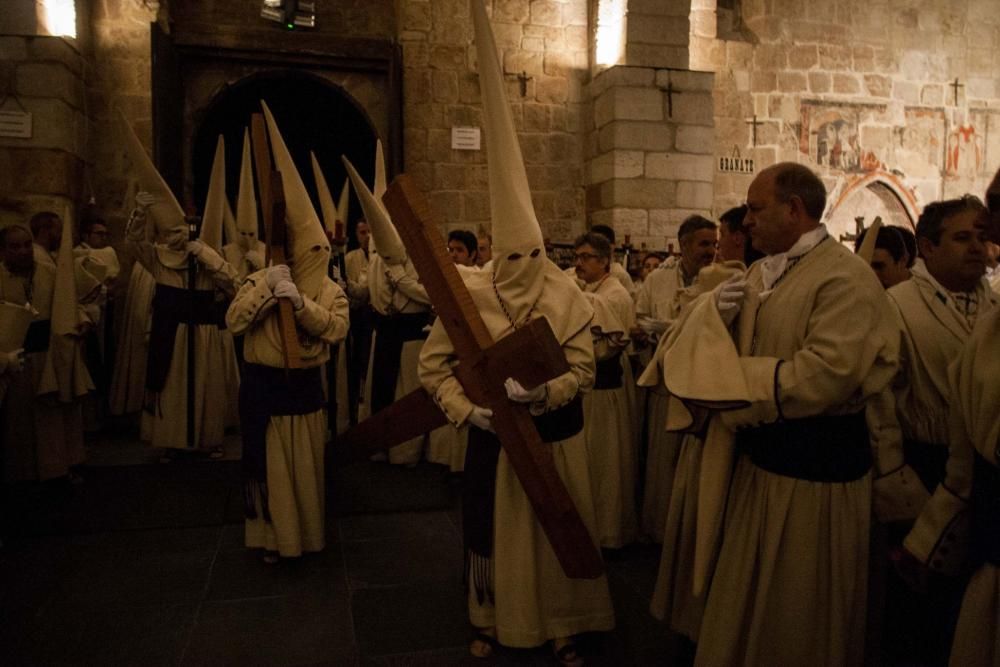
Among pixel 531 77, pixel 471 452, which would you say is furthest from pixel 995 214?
pixel 531 77

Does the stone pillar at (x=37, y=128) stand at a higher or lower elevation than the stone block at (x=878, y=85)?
lower

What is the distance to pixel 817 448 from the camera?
90.5 inches

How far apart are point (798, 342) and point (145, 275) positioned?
654 centimetres

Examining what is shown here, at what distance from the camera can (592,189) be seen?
925 cm

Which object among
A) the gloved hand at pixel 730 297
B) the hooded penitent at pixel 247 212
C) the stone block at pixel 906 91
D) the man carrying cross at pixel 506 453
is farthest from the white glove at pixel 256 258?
the stone block at pixel 906 91

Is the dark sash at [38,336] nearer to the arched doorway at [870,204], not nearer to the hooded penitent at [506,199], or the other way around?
the hooded penitent at [506,199]

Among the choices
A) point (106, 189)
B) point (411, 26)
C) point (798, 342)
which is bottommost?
point (798, 342)

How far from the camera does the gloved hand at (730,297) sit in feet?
7.54

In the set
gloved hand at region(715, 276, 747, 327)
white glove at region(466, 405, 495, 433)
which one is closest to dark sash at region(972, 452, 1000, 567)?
gloved hand at region(715, 276, 747, 327)

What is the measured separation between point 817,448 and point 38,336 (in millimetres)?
5102

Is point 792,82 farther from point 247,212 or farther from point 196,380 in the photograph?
point 196,380

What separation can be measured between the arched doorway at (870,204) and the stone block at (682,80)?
3668 mm

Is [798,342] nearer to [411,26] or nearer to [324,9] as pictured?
[411,26]

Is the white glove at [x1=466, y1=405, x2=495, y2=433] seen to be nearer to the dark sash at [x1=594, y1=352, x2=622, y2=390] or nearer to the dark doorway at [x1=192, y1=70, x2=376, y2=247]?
the dark sash at [x1=594, y1=352, x2=622, y2=390]
